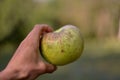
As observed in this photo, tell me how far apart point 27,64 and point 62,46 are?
0.14m

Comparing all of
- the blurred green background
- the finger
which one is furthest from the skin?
the blurred green background

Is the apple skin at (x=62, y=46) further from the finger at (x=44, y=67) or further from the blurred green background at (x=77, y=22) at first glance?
the blurred green background at (x=77, y=22)

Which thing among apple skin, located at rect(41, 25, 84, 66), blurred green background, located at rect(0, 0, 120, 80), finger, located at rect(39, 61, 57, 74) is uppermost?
apple skin, located at rect(41, 25, 84, 66)

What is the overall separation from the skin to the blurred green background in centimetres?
710

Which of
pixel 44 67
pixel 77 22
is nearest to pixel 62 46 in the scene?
pixel 44 67

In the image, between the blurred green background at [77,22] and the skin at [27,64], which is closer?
the skin at [27,64]

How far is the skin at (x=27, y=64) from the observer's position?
3.33ft

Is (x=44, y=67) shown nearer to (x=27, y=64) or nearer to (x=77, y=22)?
(x=27, y=64)

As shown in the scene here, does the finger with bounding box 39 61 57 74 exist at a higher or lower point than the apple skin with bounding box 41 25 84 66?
lower

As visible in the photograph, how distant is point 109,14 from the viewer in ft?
46.5

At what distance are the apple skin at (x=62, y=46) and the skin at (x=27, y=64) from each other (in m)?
0.06

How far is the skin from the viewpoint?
1.02 meters

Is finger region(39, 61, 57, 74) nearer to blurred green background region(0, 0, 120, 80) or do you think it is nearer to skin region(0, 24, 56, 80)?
skin region(0, 24, 56, 80)

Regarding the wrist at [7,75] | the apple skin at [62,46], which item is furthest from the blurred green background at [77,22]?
the wrist at [7,75]
